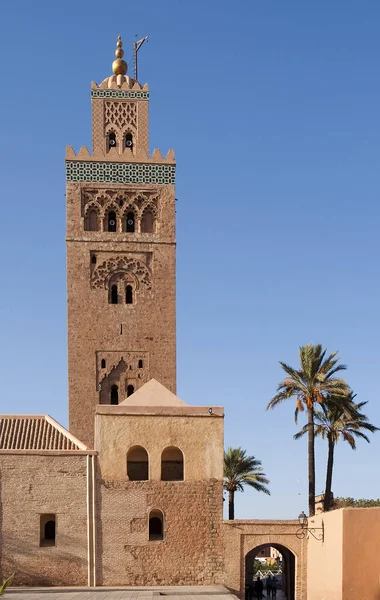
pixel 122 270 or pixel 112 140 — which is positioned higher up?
pixel 112 140


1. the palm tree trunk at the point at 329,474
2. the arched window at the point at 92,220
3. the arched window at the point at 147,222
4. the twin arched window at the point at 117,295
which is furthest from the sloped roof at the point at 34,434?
the arched window at the point at 147,222

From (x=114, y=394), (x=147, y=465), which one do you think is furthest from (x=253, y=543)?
(x=114, y=394)

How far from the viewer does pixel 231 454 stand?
104ft

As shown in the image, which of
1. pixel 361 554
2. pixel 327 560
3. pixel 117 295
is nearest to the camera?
pixel 361 554

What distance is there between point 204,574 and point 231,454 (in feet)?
27.4

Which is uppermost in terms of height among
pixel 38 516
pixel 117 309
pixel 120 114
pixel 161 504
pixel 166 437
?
pixel 120 114

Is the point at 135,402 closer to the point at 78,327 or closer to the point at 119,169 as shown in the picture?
the point at 78,327

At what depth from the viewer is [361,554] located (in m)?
19.9

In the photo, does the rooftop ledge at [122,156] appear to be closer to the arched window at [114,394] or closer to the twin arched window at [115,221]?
the twin arched window at [115,221]

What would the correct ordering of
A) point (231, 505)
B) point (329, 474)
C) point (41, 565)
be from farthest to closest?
1. point (231, 505)
2. point (329, 474)
3. point (41, 565)

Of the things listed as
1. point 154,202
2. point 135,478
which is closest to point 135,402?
point 135,478

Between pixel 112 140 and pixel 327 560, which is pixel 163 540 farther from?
pixel 112 140

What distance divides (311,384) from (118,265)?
7.82 m

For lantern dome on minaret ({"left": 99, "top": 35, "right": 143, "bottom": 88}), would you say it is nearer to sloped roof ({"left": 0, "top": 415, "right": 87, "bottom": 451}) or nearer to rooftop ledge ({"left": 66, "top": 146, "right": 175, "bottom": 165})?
rooftop ledge ({"left": 66, "top": 146, "right": 175, "bottom": 165})
